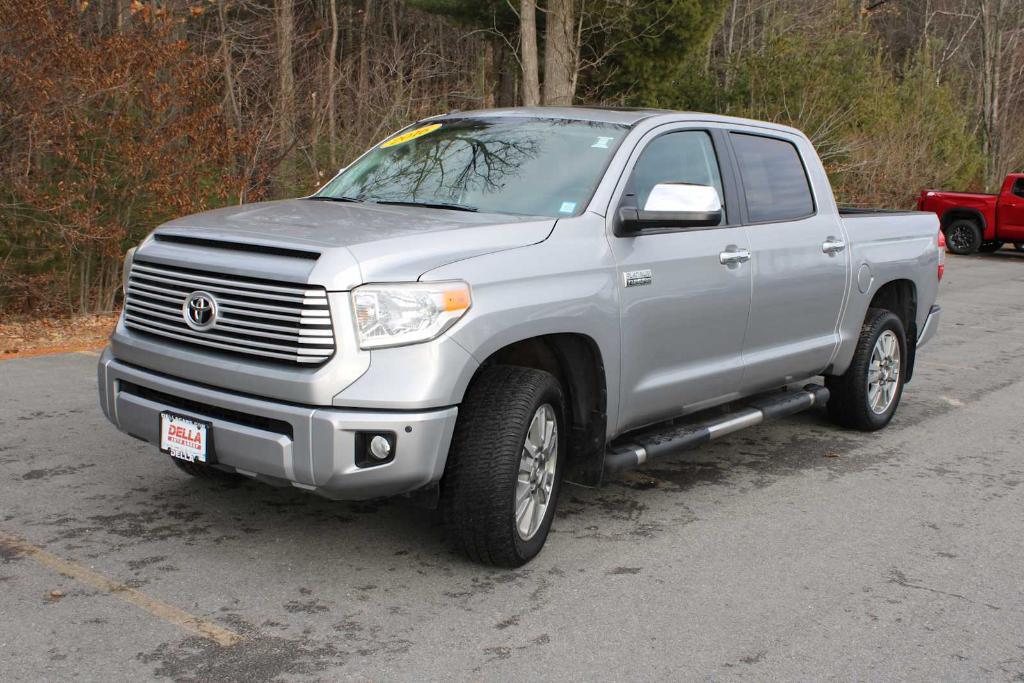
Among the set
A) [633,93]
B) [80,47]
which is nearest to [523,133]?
[80,47]

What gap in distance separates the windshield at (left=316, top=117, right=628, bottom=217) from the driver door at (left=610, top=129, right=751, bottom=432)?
22 centimetres

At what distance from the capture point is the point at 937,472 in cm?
645

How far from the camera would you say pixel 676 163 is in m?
5.67

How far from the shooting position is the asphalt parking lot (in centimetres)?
387

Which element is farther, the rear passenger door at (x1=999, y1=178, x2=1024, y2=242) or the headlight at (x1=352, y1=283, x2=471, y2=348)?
the rear passenger door at (x1=999, y1=178, x2=1024, y2=242)

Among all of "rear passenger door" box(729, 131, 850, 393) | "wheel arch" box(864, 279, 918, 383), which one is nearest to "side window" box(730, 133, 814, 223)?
"rear passenger door" box(729, 131, 850, 393)

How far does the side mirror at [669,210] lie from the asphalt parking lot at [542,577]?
1422 millimetres

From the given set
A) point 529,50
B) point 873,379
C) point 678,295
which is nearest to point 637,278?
point 678,295

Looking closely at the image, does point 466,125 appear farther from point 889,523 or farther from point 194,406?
point 889,523

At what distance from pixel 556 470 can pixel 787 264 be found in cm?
206

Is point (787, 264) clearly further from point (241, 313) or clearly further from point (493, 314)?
point (241, 313)

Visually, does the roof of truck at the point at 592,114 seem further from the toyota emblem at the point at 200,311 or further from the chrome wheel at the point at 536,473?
the toyota emblem at the point at 200,311

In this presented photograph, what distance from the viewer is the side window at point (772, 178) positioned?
614 cm

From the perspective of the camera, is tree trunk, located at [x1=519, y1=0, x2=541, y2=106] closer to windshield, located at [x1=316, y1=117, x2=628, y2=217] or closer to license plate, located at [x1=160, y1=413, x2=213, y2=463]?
windshield, located at [x1=316, y1=117, x2=628, y2=217]
